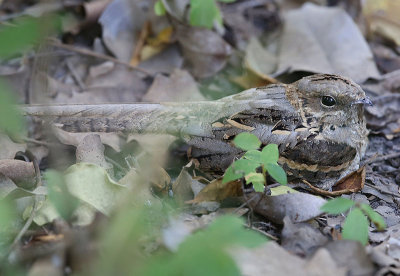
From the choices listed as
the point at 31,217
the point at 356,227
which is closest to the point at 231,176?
the point at 356,227

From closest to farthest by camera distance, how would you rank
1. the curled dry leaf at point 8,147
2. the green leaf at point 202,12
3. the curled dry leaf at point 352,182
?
1. the curled dry leaf at point 8,147
2. the curled dry leaf at point 352,182
3. the green leaf at point 202,12

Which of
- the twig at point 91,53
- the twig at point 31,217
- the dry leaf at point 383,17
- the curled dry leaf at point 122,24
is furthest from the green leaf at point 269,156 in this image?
the dry leaf at point 383,17

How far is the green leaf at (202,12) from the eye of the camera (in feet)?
13.5

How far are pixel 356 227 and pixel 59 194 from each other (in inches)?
49.4

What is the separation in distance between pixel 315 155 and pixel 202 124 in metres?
0.73

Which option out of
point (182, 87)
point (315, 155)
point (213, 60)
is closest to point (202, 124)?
point (315, 155)

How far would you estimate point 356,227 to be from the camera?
92.4 inches

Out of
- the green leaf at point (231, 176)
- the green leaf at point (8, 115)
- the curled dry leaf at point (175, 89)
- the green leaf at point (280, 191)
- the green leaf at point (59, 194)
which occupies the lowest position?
the curled dry leaf at point (175, 89)

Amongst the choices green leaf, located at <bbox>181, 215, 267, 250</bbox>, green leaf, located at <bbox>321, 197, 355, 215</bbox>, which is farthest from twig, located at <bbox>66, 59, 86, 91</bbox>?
green leaf, located at <bbox>181, 215, 267, 250</bbox>

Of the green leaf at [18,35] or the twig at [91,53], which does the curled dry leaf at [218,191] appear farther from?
the twig at [91,53]

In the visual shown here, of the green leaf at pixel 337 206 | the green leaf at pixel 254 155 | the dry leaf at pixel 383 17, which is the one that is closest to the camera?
the green leaf at pixel 337 206

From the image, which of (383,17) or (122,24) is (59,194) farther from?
(383,17)

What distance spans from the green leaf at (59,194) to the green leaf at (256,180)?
93cm

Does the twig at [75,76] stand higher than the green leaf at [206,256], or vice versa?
the green leaf at [206,256]
